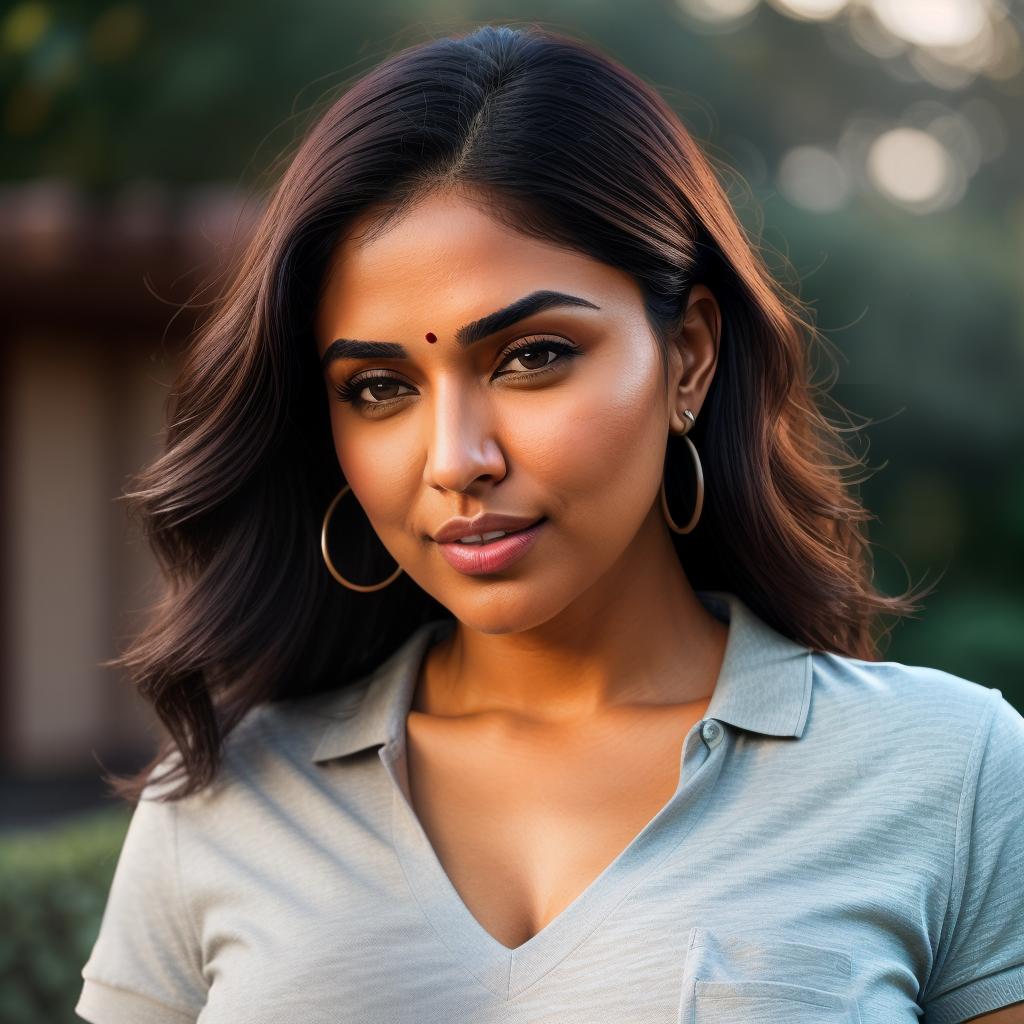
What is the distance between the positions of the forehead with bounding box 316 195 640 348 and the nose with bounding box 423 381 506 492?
93 millimetres

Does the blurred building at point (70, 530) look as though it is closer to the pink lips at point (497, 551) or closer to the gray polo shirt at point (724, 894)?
the gray polo shirt at point (724, 894)

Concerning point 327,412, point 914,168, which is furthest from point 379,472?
point 914,168

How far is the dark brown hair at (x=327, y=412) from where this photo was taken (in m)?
2.12

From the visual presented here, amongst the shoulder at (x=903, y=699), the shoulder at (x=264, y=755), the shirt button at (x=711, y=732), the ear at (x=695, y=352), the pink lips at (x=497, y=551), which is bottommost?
the shoulder at (x=264, y=755)

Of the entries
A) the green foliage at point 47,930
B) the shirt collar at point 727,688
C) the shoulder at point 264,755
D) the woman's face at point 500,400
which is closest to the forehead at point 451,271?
the woman's face at point 500,400

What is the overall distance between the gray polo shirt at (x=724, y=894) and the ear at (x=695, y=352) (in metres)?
0.34

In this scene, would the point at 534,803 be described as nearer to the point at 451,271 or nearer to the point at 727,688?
the point at 727,688

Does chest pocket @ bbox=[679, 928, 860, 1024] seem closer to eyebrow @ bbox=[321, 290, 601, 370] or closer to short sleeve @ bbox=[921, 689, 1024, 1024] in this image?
short sleeve @ bbox=[921, 689, 1024, 1024]

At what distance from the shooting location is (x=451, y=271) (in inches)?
80.6

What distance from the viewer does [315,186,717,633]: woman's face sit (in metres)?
2.03

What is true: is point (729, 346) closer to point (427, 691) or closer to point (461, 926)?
point (427, 691)

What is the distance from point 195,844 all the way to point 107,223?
468 centimetres

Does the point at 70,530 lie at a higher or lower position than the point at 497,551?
lower

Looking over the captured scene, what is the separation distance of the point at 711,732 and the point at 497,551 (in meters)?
0.38
